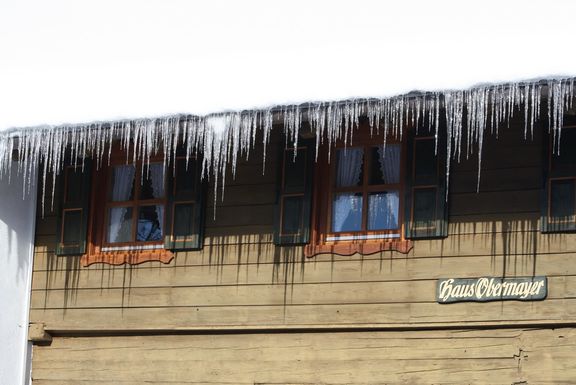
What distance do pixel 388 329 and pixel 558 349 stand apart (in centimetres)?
163

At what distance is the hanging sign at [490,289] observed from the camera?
1374cm

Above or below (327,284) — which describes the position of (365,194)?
above

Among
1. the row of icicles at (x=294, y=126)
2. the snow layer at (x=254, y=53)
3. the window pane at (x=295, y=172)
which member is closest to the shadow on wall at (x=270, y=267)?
the window pane at (x=295, y=172)

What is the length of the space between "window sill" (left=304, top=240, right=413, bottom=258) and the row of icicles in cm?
83

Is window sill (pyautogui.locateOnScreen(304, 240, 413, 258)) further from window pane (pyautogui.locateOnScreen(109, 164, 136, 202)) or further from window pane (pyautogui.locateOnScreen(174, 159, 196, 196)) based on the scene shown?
window pane (pyautogui.locateOnScreen(109, 164, 136, 202))

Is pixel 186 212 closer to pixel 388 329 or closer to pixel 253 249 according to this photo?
pixel 253 249

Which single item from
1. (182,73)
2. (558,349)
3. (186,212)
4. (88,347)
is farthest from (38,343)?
(558,349)

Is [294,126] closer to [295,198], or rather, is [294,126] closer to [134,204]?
[295,198]

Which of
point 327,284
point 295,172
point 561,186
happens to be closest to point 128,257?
point 295,172

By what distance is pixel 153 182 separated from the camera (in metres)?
16.0

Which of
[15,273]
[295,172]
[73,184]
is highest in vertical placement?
[295,172]

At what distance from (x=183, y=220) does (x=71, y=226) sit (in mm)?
1356

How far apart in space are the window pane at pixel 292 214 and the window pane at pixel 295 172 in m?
0.09

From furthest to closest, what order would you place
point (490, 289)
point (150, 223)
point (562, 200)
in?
point (150, 223) < point (490, 289) < point (562, 200)
